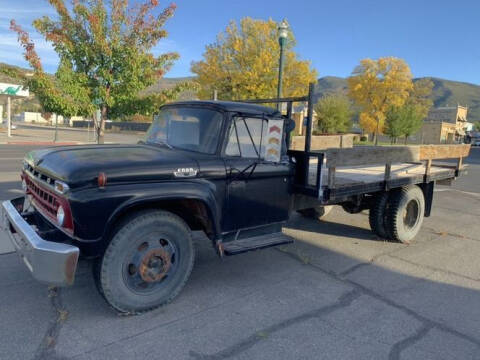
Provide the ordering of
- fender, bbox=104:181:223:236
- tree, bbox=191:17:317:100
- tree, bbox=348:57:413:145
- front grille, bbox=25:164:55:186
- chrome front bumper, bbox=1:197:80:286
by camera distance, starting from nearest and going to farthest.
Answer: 1. chrome front bumper, bbox=1:197:80:286
2. fender, bbox=104:181:223:236
3. front grille, bbox=25:164:55:186
4. tree, bbox=191:17:317:100
5. tree, bbox=348:57:413:145

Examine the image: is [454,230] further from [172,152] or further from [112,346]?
[112,346]

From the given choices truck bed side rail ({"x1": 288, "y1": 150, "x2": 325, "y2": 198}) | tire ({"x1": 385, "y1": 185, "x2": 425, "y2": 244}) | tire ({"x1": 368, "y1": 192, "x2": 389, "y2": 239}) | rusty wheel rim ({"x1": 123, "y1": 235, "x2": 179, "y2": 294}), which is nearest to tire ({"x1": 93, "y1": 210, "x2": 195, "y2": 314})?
rusty wheel rim ({"x1": 123, "y1": 235, "x2": 179, "y2": 294})

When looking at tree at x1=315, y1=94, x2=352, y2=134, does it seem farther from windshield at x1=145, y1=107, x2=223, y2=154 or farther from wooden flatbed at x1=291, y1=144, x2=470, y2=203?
windshield at x1=145, y1=107, x2=223, y2=154

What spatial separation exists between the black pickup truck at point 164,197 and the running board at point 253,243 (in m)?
0.01

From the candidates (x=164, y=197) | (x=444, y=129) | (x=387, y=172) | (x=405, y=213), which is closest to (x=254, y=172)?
(x=164, y=197)

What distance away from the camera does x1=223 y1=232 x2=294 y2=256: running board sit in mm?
3729

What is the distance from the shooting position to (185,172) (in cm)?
346

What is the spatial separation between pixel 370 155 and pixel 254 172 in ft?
6.08

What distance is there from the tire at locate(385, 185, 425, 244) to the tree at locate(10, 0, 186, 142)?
7.03 metres

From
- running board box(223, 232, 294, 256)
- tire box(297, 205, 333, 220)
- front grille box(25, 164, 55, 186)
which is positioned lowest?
tire box(297, 205, 333, 220)

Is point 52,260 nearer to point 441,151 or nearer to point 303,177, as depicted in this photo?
point 303,177

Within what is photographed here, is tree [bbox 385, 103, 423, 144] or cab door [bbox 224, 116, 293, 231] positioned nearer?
cab door [bbox 224, 116, 293, 231]

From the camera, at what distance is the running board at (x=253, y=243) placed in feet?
12.2

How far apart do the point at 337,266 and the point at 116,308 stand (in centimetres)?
278
